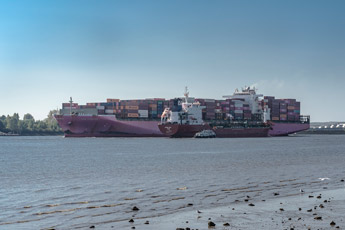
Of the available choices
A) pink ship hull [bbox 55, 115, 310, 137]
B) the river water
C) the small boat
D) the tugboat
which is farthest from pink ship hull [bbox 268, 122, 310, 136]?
the river water

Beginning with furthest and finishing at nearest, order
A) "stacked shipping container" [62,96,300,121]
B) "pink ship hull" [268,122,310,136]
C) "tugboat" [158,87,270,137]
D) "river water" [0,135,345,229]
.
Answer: "pink ship hull" [268,122,310,136]
"stacked shipping container" [62,96,300,121]
"tugboat" [158,87,270,137]
"river water" [0,135,345,229]

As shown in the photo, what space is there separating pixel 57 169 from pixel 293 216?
85.9 ft

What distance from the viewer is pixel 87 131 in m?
109

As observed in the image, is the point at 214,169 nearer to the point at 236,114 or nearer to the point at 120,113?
the point at 120,113

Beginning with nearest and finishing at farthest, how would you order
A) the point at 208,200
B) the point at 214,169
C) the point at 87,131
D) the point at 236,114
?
the point at 208,200 → the point at 214,169 → the point at 87,131 → the point at 236,114

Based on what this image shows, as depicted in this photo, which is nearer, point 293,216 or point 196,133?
point 293,216

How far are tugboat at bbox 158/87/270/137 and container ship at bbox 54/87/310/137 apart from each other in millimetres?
1327

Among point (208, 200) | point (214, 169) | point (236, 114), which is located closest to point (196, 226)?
point (208, 200)

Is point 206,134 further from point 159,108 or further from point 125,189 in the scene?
point 125,189

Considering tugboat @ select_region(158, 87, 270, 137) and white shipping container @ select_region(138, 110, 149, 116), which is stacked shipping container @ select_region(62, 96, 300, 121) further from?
tugboat @ select_region(158, 87, 270, 137)

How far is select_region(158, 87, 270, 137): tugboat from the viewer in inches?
4141

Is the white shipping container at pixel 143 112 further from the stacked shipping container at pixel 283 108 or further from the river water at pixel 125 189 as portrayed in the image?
the river water at pixel 125 189

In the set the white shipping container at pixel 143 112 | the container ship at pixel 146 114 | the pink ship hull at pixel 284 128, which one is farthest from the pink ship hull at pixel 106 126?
the pink ship hull at pixel 284 128

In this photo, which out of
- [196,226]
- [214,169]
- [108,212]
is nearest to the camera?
[196,226]
